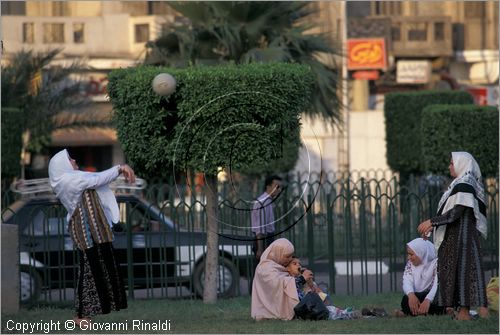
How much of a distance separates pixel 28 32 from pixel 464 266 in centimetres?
2849

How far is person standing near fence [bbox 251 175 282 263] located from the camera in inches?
517

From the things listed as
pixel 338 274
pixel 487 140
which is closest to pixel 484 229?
pixel 338 274

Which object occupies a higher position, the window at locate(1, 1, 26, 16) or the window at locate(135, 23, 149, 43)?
the window at locate(1, 1, 26, 16)

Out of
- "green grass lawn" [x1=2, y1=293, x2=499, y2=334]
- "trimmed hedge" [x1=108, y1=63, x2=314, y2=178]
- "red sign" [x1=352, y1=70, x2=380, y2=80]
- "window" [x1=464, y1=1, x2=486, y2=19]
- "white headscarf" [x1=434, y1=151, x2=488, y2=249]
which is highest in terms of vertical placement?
"window" [x1=464, y1=1, x2=486, y2=19]

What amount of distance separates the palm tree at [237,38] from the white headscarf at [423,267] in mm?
9530

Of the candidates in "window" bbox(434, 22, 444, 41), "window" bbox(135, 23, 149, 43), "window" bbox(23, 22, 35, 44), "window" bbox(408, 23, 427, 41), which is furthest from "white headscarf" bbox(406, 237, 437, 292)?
"window" bbox(434, 22, 444, 41)

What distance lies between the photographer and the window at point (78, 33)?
126 ft

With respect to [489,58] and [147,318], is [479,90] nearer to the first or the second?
[489,58]

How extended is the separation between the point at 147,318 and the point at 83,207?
148 centimetres

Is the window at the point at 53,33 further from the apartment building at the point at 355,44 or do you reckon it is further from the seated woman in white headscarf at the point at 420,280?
the seated woman in white headscarf at the point at 420,280

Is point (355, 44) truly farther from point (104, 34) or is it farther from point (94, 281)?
point (94, 281)

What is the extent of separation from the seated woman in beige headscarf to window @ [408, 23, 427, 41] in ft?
98.8

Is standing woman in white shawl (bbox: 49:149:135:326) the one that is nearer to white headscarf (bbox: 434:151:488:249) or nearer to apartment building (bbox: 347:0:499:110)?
white headscarf (bbox: 434:151:488:249)

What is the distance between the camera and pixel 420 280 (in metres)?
11.1
